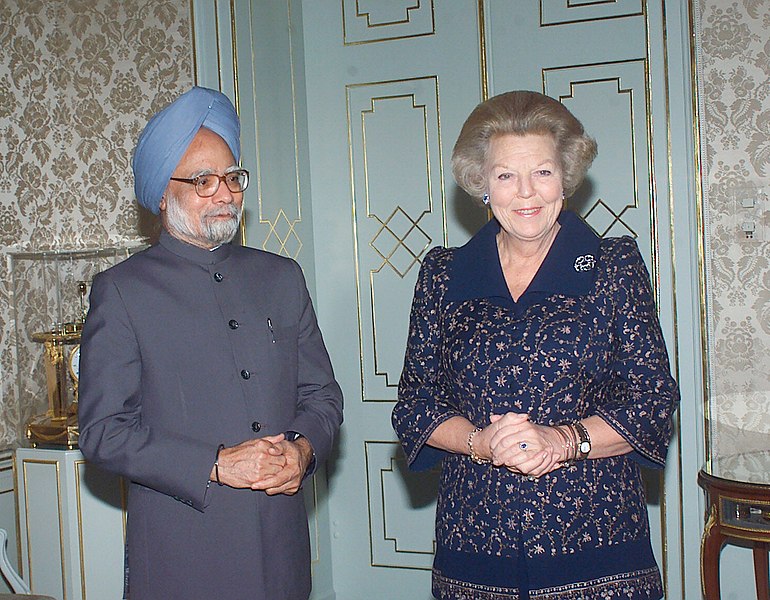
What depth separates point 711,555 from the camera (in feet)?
10.8

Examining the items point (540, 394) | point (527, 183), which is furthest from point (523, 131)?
point (540, 394)

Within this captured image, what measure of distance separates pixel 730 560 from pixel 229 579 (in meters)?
2.20

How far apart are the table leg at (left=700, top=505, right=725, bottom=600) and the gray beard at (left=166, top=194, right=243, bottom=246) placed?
1918mm

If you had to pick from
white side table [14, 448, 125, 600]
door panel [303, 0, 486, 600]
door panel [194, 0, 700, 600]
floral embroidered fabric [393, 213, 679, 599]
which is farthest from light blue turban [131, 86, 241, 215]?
door panel [303, 0, 486, 600]

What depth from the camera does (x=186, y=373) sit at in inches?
85.4

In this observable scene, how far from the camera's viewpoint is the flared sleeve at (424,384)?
2.26 metres

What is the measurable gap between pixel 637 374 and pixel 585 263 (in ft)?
0.86

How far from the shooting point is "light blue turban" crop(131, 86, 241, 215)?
2191 mm

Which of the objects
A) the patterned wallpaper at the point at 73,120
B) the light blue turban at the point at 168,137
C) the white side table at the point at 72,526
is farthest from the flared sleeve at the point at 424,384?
the patterned wallpaper at the point at 73,120

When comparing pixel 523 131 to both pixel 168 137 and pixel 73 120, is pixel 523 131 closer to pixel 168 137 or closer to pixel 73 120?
pixel 168 137

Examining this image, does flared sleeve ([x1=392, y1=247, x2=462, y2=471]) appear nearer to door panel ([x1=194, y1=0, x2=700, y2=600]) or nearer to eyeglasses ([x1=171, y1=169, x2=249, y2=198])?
eyeglasses ([x1=171, y1=169, x2=249, y2=198])

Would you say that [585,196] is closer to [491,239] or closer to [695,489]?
[695,489]

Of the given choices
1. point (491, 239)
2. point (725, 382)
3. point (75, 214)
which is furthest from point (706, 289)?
point (75, 214)

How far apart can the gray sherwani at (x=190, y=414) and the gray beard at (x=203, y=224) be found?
0.16 ft
